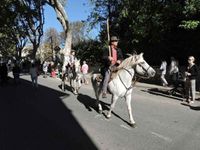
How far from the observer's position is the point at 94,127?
1018cm

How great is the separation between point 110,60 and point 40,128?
2847 mm

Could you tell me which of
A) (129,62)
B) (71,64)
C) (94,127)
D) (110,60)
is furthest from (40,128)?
(71,64)

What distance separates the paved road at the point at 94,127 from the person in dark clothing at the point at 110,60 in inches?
44.9

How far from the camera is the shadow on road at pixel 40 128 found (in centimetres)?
846

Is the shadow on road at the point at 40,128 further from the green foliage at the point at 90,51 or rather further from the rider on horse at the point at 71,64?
the green foliage at the point at 90,51

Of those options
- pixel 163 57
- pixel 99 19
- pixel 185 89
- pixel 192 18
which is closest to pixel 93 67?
pixel 99 19

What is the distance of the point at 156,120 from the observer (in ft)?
36.6

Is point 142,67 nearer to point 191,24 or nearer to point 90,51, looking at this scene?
point 191,24

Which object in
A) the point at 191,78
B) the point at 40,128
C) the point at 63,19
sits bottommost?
the point at 40,128

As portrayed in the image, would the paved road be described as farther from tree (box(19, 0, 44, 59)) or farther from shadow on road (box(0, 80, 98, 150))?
tree (box(19, 0, 44, 59))

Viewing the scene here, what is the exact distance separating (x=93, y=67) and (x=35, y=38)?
18909 mm

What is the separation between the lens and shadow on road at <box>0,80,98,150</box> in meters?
8.46

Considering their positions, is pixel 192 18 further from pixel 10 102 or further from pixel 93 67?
pixel 93 67

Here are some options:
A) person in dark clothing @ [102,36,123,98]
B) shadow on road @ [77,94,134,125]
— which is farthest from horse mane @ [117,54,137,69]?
shadow on road @ [77,94,134,125]
